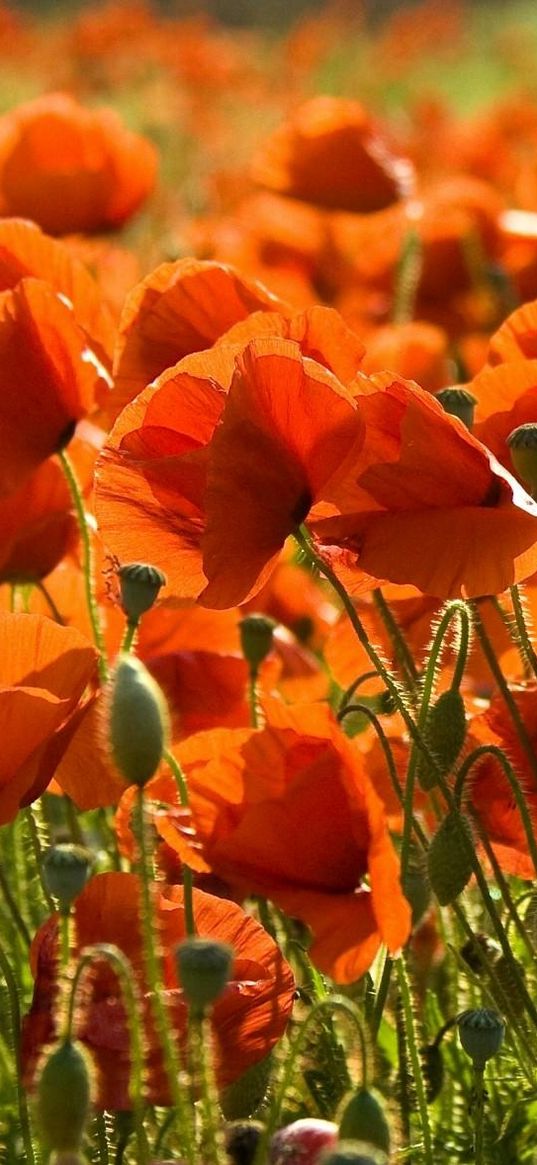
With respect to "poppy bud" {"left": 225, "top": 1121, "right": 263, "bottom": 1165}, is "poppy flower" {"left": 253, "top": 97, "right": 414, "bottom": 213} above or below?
above

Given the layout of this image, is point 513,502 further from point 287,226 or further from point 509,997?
point 287,226

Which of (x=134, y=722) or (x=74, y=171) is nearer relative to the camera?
(x=134, y=722)

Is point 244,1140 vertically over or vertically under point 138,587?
under

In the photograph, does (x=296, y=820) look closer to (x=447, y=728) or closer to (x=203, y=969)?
(x=447, y=728)

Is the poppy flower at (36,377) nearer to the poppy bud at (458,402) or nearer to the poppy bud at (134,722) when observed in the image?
the poppy bud at (458,402)

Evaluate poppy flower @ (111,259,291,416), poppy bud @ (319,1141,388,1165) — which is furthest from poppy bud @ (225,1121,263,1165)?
poppy flower @ (111,259,291,416)

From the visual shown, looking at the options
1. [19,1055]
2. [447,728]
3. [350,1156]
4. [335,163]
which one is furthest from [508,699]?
[335,163]

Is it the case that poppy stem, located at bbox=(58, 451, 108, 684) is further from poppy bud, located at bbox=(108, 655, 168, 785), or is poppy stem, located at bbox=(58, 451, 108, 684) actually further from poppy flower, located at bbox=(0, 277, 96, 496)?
poppy bud, located at bbox=(108, 655, 168, 785)
